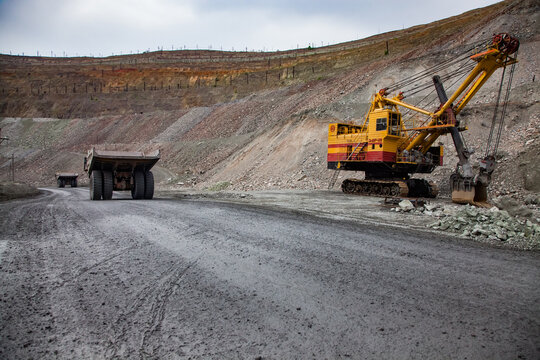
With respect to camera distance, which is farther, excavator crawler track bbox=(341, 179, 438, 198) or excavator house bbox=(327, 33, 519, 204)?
excavator crawler track bbox=(341, 179, 438, 198)

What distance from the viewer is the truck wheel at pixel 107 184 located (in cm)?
1436

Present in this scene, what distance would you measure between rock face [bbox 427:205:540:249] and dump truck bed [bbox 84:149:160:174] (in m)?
11.1

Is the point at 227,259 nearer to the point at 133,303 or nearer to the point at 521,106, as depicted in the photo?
the point at 133,303

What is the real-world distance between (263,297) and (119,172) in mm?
13260

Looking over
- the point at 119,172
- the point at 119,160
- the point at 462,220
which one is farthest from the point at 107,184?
the point at 462,220

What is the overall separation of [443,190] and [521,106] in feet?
22.3

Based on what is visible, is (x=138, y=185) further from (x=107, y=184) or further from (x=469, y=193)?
(x=469, y=193)

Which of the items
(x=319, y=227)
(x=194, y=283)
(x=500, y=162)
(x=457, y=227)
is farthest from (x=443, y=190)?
(x=194, y=283)

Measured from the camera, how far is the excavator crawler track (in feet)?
50.9

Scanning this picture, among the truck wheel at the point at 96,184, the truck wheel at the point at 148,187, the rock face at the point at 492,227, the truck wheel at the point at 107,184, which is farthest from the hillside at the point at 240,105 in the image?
the truck wheel at the point at 96,184

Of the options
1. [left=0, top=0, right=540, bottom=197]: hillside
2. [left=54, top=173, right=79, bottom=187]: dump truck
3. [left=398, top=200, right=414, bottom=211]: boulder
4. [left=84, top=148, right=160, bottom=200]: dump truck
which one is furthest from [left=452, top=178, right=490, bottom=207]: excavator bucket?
[left=54, top=173, right=79, bottom=187]: dump truck

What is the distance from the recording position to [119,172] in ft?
49.5

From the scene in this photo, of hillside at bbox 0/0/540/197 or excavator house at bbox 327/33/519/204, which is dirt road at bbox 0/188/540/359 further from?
hillside at bbox 0/0/540/197

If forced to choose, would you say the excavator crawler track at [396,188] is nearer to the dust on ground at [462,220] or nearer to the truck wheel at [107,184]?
the dust on ground at [462,220]
